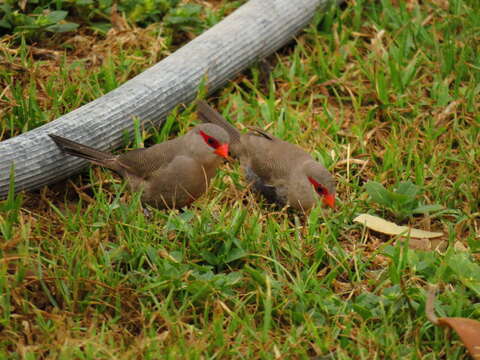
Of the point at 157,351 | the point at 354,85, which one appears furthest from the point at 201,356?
the point at 354,85

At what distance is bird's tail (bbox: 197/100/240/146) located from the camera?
513 centimetres

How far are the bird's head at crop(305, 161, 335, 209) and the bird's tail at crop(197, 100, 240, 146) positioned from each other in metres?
0.66

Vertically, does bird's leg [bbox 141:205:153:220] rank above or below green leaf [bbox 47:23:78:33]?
below

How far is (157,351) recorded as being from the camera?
11.1 feet

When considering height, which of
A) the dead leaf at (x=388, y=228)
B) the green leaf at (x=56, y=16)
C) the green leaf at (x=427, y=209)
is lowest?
the dead leaf at (x=388, y=228)

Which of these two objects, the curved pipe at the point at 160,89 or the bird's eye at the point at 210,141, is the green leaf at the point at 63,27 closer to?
the curved pipe at the point at 160,89

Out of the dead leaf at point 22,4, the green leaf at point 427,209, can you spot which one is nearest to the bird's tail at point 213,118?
the green leaf at point 427,209

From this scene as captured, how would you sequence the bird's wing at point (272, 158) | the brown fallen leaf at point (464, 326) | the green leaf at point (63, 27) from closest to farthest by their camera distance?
the brown fallen leaf at point (464, 326) < the bird's wing at point (272, 158) < the green leaf at point (63, 27)

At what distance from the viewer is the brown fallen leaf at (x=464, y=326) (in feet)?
11.6

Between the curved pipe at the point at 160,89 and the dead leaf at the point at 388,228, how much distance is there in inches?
61.6

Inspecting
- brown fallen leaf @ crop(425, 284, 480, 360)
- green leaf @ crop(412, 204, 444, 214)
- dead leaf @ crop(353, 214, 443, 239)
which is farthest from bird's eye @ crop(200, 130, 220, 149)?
brown fallen leaf @ crop(425, 284, 480, 360)

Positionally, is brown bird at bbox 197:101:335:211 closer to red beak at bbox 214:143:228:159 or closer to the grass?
the grass

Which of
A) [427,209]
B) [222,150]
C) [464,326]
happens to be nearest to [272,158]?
[222,150]

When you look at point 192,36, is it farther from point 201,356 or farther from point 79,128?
point 201,356
